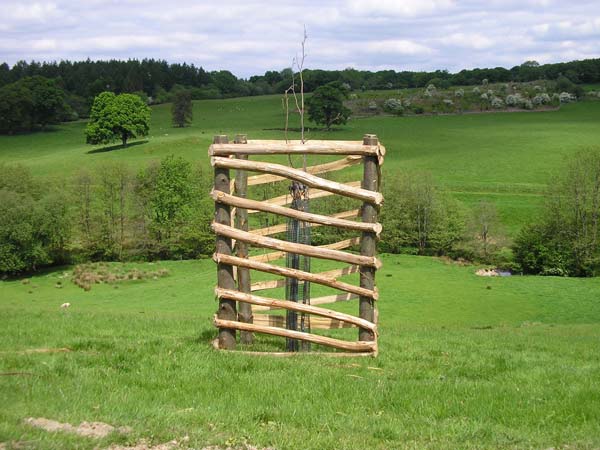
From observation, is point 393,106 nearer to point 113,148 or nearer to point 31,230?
point 113,148

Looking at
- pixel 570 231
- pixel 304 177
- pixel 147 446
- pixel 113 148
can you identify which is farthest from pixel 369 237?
pixel 113 148

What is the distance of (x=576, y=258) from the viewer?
207 feet

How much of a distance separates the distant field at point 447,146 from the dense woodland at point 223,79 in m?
26.9

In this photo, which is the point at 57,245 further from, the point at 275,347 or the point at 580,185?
the point at 275,347

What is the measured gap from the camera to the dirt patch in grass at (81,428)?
7020mm

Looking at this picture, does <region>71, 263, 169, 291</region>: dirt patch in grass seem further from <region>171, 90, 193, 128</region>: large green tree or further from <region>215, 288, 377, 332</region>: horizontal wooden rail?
<region>171, 90, 193, 128</region>: large green tree

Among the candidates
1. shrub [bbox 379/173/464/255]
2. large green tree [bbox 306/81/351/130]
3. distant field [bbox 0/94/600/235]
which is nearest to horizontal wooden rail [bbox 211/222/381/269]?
shrub [bbox 379/173/464/255]

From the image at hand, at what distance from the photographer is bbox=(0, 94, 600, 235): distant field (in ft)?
268

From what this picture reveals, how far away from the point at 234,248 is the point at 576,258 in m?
57.7

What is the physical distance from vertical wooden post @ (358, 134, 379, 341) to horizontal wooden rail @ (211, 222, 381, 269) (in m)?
0.17

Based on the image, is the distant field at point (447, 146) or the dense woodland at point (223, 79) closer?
the distant field at point (447, 146)

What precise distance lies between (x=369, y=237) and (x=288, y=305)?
1.67m

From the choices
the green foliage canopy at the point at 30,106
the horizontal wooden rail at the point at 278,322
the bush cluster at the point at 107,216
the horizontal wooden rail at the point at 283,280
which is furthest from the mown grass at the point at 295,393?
the green foliage canopy at the point at 30,106

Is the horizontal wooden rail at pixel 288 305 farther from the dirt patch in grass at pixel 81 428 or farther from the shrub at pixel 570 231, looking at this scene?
the shrub at pixel 570 231
